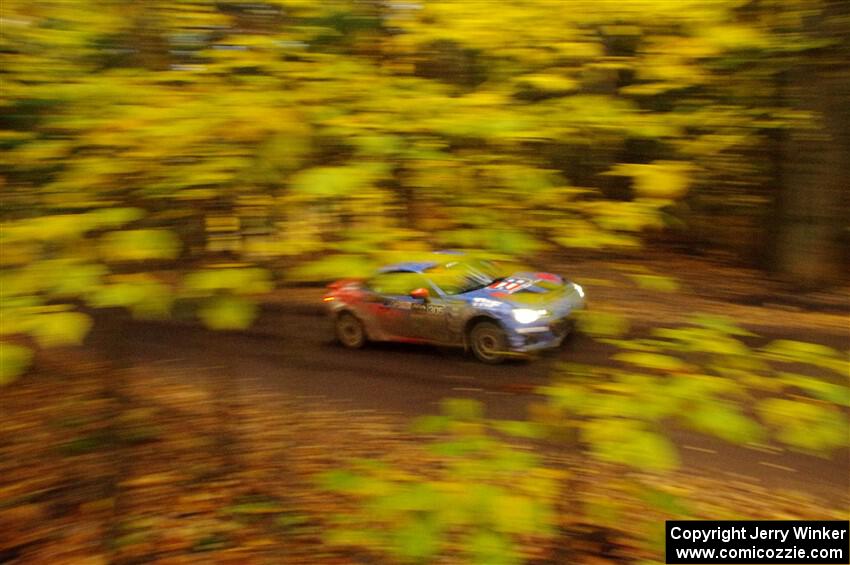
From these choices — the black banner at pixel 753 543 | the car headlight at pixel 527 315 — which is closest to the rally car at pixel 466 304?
the car headlight at pixel 527 315

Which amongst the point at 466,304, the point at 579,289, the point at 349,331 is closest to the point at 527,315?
the point at 579,289

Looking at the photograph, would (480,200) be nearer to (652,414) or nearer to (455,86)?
(455,86)

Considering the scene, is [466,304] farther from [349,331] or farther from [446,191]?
[349,331]

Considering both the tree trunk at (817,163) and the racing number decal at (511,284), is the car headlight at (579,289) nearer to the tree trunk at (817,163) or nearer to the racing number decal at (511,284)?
the racing number decal at (511,284)

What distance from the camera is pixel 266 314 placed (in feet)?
7.52

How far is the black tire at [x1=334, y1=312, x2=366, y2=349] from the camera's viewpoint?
12.0ft

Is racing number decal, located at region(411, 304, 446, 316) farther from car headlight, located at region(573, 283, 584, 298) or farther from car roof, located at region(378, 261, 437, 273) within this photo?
car roof, located at region(378, 261, 437, 273)

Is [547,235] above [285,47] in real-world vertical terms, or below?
below

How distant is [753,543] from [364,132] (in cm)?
276

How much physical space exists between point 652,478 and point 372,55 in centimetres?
255

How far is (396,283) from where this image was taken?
7.18ft

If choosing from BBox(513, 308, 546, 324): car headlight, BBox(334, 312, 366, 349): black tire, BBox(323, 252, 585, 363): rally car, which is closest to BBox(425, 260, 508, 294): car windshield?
BBox(323, 252, 585, 363): rally car

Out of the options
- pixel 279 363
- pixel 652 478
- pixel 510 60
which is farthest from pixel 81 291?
pixel 652 478

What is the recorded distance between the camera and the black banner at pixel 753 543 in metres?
2.88
